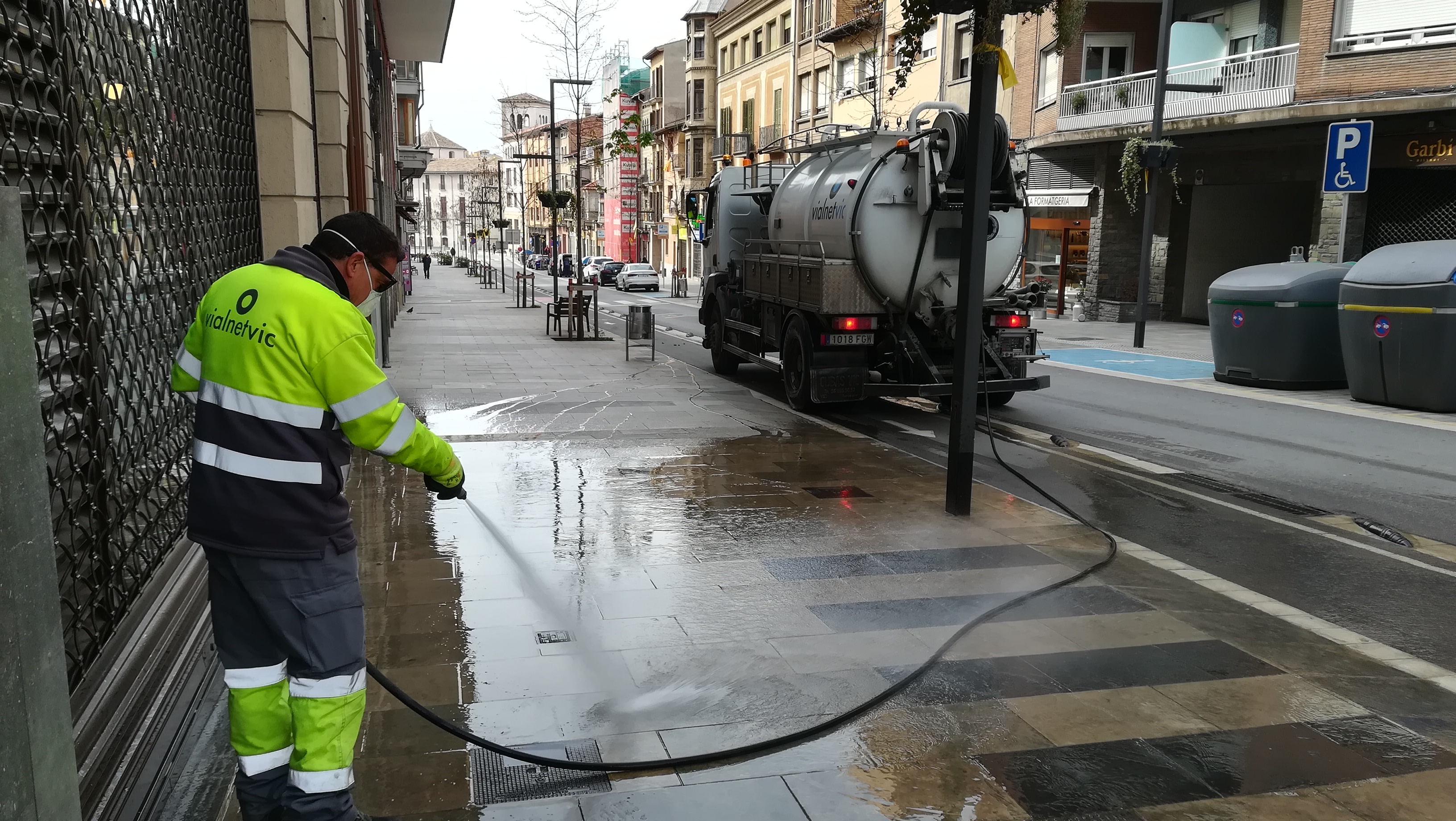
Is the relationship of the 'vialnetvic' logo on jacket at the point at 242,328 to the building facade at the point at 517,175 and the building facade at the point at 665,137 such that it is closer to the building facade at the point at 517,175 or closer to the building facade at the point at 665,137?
the building facade at the point at 665,137

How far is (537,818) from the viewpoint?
11.5 feet

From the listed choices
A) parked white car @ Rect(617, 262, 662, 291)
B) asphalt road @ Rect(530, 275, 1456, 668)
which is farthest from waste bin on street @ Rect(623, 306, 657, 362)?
parked white car @ Rect(617, 262, 662, 291)

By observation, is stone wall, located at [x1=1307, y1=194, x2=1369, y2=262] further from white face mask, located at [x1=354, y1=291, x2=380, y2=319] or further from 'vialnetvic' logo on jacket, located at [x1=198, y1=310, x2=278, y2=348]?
'vialnetvic' logo on jacket, located at [x1=198, y1=310, x2=278, y2=348]

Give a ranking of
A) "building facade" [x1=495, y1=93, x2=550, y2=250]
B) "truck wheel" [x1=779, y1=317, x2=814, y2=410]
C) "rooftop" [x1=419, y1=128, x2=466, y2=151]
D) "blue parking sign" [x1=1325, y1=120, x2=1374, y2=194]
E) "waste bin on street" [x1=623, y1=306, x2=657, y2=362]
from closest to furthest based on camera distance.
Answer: "truck wheel" [x1=779, y1=317, x2=814, y2=410]
"blue parking sign" [x1=1325, y1=120, x2=1374, y2=194]
"waste bin on street" [x1=623, y1=306, x2=657, y2=362]
"building facade" [x1=495, y1=93, x2=550, y2=250]
"rooftop" [x1=419, y1=128, x2=466, y2=151]

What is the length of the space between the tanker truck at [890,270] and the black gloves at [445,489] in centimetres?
715

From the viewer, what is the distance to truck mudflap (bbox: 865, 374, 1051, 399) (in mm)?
11352

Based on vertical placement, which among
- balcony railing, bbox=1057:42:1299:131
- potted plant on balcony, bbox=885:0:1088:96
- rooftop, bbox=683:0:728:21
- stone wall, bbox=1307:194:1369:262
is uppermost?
rooftop, bbox=683:0:728:21

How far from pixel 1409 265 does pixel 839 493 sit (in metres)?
8.38

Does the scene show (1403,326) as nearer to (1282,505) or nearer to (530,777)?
(1282,505)

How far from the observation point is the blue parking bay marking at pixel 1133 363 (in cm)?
1680

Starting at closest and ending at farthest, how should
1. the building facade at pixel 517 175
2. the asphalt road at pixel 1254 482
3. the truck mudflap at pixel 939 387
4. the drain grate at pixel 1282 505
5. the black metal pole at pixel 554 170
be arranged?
the asphalt road at pixel 1254 482, the drain grate at pixel 1282 505, the truck mudflap at pixel 939 387, the black metal pole at pixel 554 170, the building facade at pixel 517 175

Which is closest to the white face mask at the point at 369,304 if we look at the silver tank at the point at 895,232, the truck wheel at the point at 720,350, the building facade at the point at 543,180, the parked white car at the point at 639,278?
the silver tank at the point at 895,232

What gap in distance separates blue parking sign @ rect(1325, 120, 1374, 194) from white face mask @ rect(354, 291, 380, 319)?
1586 centimetres

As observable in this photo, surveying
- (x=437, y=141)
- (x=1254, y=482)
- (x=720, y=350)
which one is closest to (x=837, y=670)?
(x=1254, y=482)
